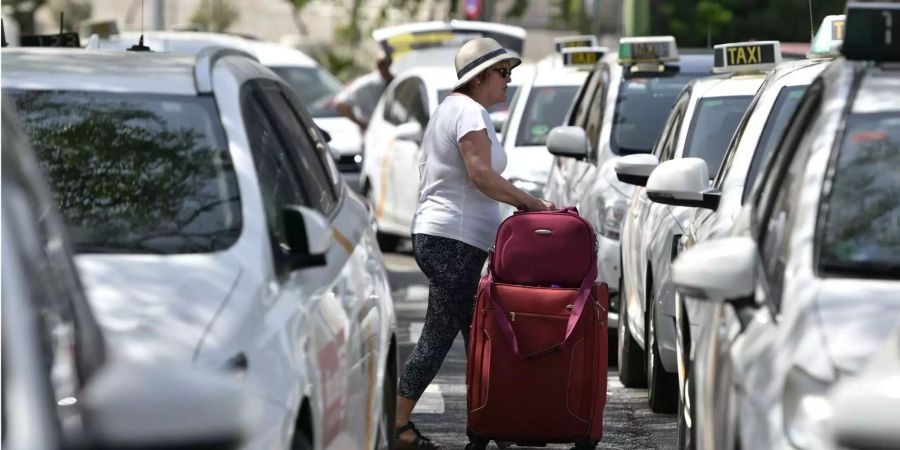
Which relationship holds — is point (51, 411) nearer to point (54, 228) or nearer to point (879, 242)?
point (54, 228)

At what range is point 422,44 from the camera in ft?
71.9

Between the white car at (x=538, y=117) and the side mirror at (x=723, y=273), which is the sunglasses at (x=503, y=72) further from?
the white car at (x=538, y=117)

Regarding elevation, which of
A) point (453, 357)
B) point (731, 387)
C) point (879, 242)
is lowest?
point (453, 357)

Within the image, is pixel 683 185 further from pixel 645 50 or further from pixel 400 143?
pixel 400 143

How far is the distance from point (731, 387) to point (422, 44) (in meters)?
17.2

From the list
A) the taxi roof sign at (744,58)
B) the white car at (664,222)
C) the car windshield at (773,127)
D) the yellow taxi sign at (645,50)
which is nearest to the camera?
the car windshield at (773,127)

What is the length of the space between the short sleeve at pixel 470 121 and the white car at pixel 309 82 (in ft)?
33.8

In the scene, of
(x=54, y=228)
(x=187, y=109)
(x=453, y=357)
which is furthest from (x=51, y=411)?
(x=453, y=357)

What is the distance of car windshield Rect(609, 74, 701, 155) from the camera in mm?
11852

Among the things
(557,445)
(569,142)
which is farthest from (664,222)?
(569,142)

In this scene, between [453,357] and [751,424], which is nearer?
[751,424]

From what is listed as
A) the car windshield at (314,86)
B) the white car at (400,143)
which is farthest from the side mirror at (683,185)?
the car windshield at (314,86)

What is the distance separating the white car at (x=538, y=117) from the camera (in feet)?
45.3

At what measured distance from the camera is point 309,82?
2075 centimetres
